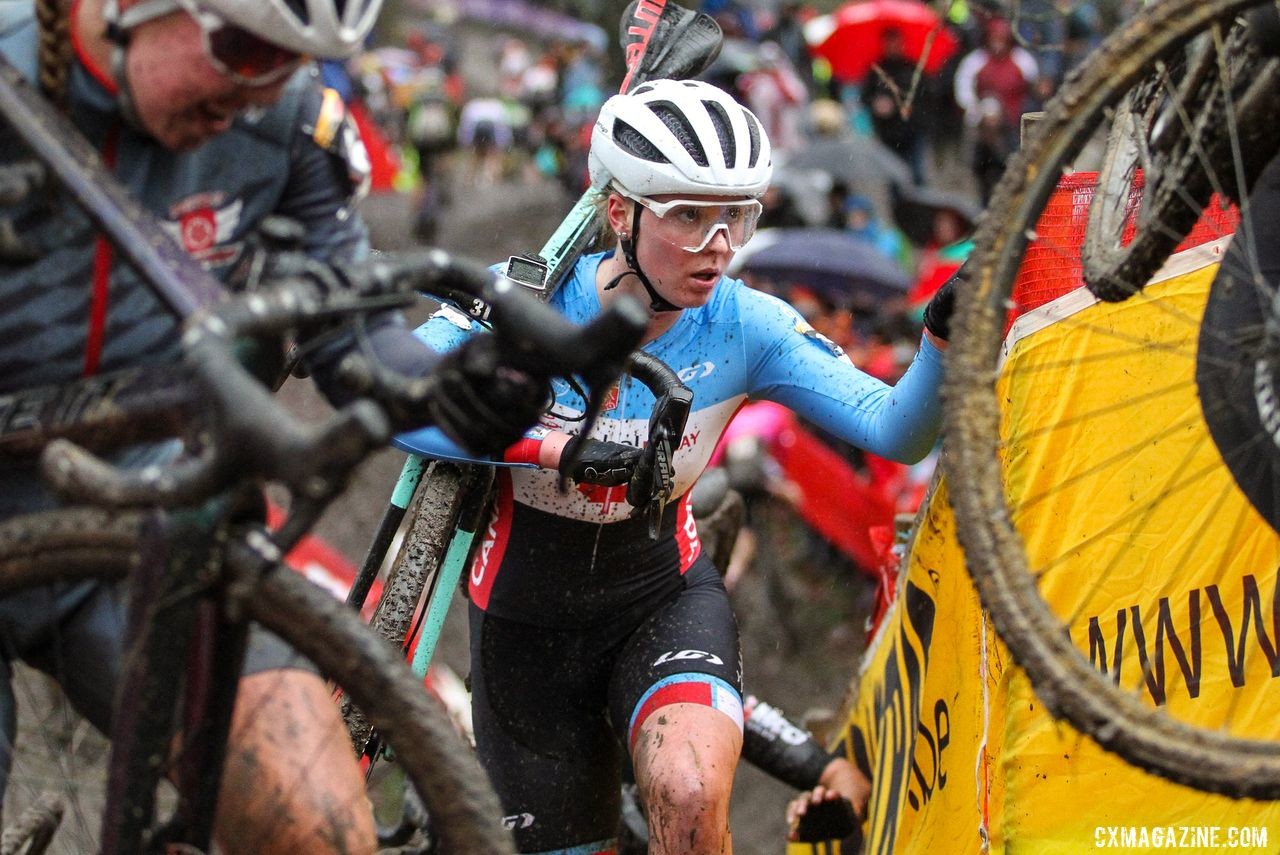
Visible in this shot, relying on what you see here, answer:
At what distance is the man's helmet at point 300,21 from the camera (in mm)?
2678

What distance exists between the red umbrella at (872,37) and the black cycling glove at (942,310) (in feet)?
41.1

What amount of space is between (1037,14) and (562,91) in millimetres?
16727

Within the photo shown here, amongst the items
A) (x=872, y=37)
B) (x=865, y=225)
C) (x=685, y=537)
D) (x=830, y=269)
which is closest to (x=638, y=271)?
(x=685, y=537)

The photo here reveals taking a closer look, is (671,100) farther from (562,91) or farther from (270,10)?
(562,91)

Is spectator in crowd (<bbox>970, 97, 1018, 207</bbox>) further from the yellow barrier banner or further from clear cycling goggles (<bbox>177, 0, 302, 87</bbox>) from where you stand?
clear cycling goggles (<bbox>177, 0, 302, 87</bbox>)

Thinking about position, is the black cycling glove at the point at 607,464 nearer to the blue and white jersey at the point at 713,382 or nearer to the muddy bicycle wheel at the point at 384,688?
the blue and white jersey at the point at 713,382

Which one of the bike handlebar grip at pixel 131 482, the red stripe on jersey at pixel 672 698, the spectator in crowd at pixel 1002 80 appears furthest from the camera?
the spectator in crowd at pixel 1002 80

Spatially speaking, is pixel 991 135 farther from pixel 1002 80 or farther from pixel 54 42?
pixel 54 42

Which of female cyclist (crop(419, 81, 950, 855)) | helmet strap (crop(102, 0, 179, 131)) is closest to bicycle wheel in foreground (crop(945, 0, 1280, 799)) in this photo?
female cyclist (crop(419, 81, 950, 855))

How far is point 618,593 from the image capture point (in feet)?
15.3

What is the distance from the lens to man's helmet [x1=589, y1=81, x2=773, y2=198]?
166 inches

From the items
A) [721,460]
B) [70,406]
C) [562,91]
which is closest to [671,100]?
[70,406]

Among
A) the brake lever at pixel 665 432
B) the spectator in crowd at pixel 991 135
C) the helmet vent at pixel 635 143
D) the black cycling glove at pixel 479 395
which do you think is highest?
the helmet vent at pixel 635 143

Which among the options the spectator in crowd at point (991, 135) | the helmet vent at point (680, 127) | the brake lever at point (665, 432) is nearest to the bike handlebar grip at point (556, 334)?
the brake lever at point (665, 432)
